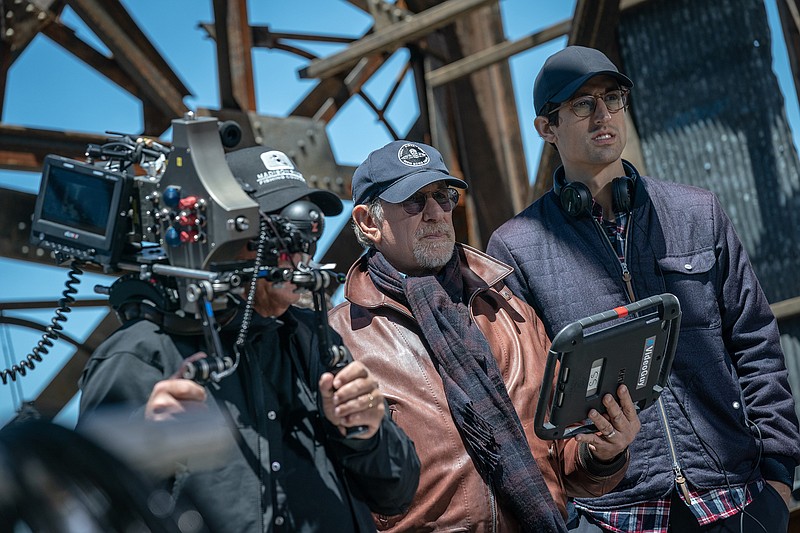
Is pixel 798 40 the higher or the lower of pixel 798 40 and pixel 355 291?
the higher

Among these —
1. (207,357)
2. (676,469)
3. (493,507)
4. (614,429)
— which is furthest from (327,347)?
(676,469)

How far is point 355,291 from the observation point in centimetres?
293

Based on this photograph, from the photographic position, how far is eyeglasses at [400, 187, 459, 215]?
2.93 m

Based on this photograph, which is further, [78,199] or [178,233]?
[78,199]

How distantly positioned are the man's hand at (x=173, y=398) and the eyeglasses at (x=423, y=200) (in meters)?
1.15

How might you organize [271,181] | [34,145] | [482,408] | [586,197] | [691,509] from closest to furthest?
[271,181]
[482,408]
[691,509]
[586,197]
[34,145]

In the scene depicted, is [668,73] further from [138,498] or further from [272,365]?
[138,498]

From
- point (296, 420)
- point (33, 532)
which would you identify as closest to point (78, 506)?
point (33, 532)

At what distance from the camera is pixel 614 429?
2668mm

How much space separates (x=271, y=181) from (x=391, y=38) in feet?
10.6

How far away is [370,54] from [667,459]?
3061 millimetres

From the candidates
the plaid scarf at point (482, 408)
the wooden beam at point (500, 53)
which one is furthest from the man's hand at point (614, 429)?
the wooden beam at point (500, 53)

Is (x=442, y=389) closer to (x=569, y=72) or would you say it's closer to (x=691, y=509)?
(x=691, y=509)

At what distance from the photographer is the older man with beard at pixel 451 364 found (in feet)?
8.71
